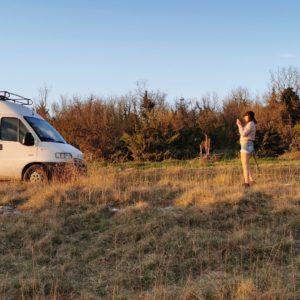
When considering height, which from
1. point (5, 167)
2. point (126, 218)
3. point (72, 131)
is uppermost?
point (72, 131)

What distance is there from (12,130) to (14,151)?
65cm

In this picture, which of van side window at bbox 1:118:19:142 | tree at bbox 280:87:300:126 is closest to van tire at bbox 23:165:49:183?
van side window at bbox 1:118:19:142

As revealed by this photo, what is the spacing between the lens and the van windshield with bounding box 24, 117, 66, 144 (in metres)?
12.1

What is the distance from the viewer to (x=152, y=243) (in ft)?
20.8

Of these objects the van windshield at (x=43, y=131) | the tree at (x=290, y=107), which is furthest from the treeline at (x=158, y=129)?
the van windshield at (x=43, y=131)

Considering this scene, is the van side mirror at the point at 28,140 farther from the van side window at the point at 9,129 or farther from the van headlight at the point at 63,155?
the van headlight at the point at 63,155

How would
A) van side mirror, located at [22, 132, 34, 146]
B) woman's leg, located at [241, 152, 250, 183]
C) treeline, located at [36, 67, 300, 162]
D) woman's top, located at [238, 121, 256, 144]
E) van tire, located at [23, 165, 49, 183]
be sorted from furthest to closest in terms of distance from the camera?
treeline, located at [36, 67, 300, 162] < van side mirror, located at [22, 132, 34, 146] < van tire, located at [23, 165, 49, 183] < woman's top, located at [238, 121, 256, 144] < woman's leg, located at [241, 152, 250, 183]

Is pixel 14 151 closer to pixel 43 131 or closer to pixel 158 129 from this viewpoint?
pixel 43 131

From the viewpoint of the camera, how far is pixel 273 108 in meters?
36.6

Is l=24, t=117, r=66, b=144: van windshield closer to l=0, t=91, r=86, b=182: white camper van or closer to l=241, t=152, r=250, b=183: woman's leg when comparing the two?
l=0, t=91, r=86, b=182: white camper van

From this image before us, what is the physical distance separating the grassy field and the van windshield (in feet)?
10.0

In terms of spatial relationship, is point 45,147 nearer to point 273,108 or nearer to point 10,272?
point 10,272

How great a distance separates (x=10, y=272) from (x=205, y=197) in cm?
383

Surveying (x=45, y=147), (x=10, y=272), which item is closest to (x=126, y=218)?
(x=10, y=272)
